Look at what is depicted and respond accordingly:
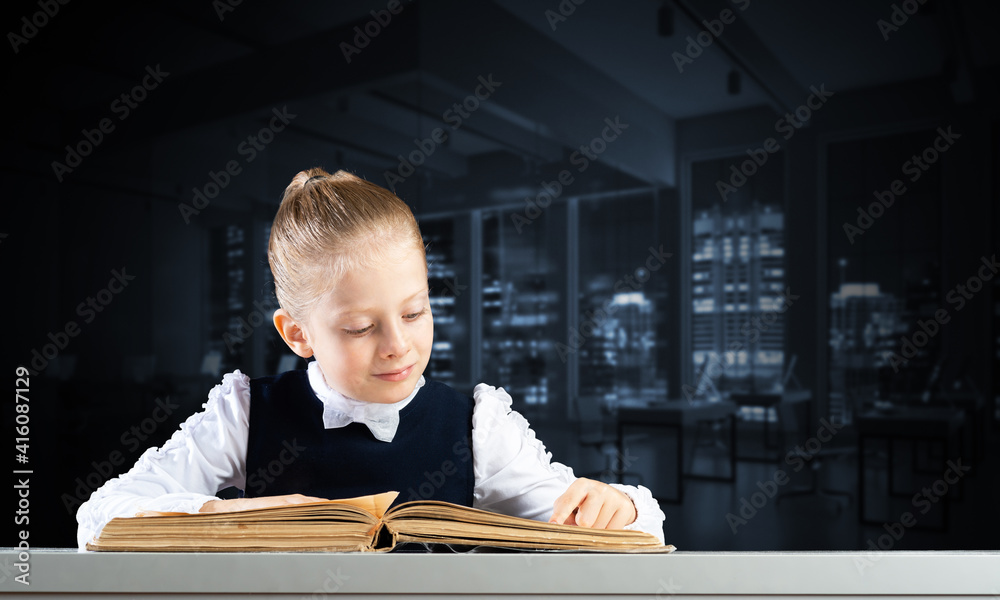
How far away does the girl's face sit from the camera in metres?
0.81

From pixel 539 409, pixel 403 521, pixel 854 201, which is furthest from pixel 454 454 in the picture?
pixel 854 201

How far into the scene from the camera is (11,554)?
2.06 feet
